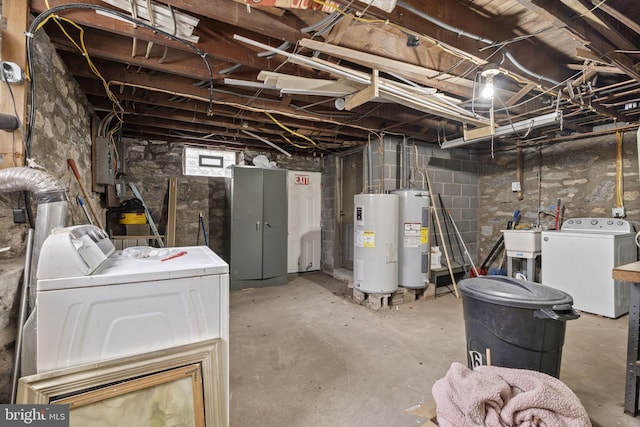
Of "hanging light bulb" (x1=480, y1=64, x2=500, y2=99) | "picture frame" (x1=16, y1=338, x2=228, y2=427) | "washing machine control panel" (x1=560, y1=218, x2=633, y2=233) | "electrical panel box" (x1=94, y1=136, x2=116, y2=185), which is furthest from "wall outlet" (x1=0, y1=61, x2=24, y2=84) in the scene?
"washing machine control panel" (x1=560, y1=218, x2=633, y2=233)

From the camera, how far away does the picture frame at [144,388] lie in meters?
1.09

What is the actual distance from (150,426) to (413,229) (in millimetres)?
3126

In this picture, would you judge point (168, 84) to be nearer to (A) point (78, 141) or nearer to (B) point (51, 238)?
(A) point (78, 141)

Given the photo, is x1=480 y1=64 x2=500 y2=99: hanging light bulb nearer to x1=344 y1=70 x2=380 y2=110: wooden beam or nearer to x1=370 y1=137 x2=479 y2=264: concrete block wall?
x1=344 y1=70 x2=380 y2=110: wooden beam

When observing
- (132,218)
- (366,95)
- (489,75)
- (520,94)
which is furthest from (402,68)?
(132,218)

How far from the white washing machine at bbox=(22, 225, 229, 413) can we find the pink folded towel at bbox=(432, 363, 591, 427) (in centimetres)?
102

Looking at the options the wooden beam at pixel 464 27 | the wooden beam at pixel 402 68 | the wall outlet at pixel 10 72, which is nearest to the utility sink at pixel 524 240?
the wooden beam at pixel 402 68

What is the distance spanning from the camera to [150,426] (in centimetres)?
120

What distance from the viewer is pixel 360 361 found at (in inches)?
89.7

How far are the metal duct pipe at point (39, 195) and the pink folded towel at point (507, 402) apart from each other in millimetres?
1896

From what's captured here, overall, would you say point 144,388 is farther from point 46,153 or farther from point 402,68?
point 402,68

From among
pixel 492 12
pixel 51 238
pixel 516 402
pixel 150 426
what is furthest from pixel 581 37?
pixel 150 426

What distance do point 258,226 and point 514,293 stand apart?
351 cm

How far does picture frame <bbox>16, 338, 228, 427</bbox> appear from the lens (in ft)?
3.56
